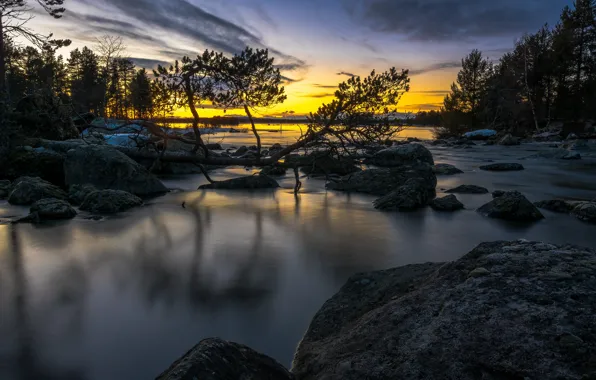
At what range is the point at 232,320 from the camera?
3514mm

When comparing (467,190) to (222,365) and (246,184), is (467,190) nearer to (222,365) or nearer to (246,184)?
(246,184)

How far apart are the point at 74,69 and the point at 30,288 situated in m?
81.3

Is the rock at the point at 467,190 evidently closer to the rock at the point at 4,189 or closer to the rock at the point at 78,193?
the rock at the point at 78,193

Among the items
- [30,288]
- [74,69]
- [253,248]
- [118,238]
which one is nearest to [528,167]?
[253,248]

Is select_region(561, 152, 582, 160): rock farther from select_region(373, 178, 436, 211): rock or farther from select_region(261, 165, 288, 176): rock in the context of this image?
select_region(373, 178, 436, 211): rock

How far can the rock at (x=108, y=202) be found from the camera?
26.7ft

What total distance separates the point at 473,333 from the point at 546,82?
173 feet

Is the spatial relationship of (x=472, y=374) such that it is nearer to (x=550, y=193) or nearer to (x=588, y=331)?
(x=588, y=331)

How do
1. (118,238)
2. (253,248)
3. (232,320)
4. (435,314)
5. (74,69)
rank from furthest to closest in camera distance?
(74,69) < (118,238) < (253,248) < (232,320) < (435,314)

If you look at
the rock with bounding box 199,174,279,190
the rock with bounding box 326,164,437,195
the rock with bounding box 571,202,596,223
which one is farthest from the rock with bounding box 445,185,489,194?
the rock with bounding box 199,174,279,190

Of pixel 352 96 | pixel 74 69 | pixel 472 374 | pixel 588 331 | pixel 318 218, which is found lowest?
pixel 318 218

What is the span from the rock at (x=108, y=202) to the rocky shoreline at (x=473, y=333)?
685 cm

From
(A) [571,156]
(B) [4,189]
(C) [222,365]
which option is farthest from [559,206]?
(A) [571,156]

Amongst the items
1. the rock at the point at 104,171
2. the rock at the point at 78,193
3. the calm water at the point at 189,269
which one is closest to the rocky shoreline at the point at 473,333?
the calm water at the point at 189,269
